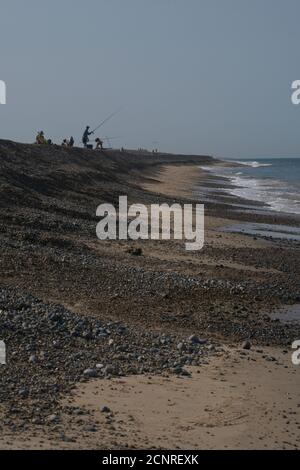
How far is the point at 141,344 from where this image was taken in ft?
30.4

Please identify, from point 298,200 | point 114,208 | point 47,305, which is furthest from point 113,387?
point 298,200

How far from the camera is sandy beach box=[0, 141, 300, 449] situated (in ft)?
22.1

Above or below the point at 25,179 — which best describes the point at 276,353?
below

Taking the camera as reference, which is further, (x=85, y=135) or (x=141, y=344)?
(x=85, y=135)

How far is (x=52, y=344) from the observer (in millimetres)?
8703

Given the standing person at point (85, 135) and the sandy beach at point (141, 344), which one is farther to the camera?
the standing person at point (85, 135)

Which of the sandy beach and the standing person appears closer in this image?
the sandy beach

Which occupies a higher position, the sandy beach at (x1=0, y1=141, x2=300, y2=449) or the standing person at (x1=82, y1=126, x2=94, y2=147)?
the standing person at (x1=82, y1=126, x2=94, y2=147)

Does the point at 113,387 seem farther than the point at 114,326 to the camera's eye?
No

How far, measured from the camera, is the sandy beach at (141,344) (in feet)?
22.1

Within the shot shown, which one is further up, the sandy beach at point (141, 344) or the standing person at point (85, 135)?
the standing person at point (85, 135)

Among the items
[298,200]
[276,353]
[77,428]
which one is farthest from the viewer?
[298,200]

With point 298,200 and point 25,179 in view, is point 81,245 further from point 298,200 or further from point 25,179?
point 298,200

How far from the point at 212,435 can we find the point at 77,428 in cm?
124
